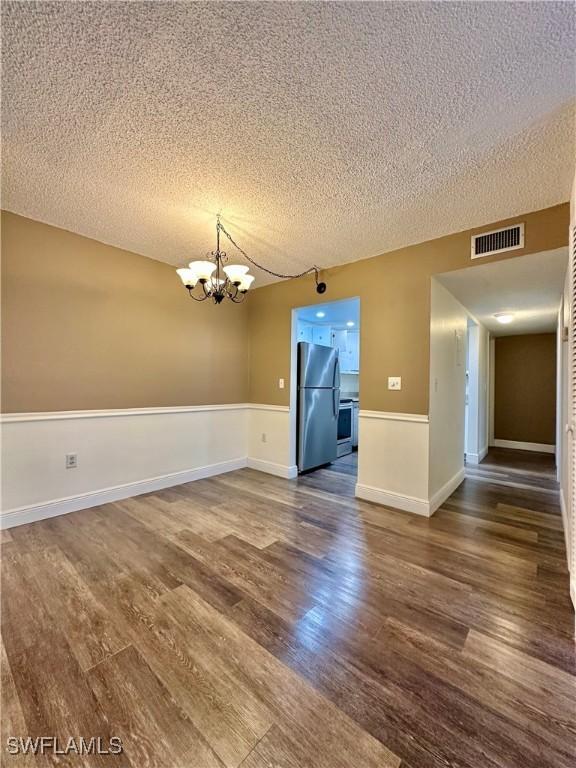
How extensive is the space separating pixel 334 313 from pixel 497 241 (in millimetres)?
2210

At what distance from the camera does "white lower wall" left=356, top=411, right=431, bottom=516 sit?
110 inches

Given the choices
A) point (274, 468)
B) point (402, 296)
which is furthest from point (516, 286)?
point (274, 468)

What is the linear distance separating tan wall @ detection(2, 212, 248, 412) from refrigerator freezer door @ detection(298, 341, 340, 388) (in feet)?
3.43

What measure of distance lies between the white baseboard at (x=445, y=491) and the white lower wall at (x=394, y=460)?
13 centimetres

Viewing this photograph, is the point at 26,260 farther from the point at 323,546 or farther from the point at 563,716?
the point at 563,716

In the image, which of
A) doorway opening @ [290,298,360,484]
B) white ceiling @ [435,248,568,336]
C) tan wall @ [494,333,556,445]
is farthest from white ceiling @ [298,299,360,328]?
tan wall @ [494,333,556,445]

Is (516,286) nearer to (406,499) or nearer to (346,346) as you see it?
(406,499)

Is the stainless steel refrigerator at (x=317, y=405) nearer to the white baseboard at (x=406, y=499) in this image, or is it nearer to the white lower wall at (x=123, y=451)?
the white lower wall at (x=123, y=451)

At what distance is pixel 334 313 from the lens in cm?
438

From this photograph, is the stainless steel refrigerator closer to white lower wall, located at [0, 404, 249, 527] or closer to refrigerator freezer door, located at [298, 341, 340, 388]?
refrigerator freezer door, located at [298, 341, 340, 388]

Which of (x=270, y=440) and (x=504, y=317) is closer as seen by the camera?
(x=270, y=440)

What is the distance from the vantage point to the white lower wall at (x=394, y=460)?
279 centimetres

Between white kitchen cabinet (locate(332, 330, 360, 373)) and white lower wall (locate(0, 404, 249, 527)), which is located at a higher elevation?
white kitchen cabinet (locate(332, 330, 360, 373))

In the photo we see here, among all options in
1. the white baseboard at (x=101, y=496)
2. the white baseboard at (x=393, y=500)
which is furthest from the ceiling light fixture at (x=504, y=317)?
the white baseboard at (x=101, y=496)
